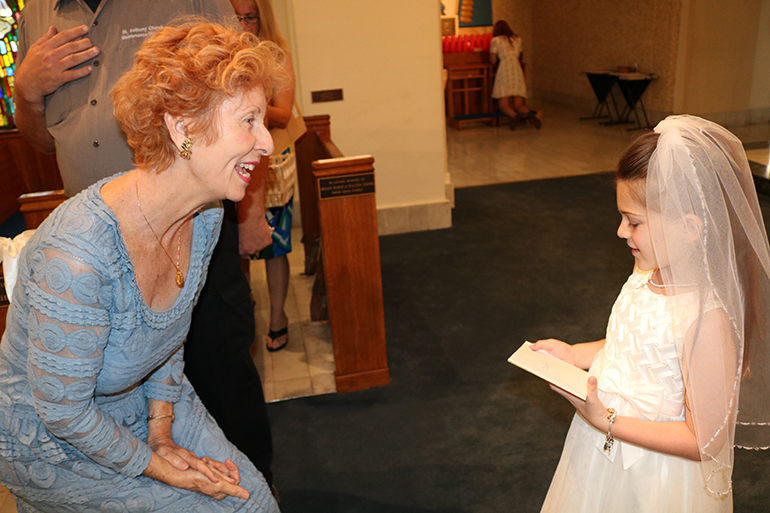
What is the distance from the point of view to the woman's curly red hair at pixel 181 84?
4.79 ft

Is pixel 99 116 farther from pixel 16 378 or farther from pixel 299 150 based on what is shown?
pixel 299 150

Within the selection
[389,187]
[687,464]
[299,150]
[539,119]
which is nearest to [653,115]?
[539,119]

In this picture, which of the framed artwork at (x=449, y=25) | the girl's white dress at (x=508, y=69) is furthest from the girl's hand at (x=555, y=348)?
the framed artwork at (x=449, y=25)

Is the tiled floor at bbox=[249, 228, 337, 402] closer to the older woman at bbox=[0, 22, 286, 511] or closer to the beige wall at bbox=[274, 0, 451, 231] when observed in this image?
the beige wall at bbox=[274, 0, 451, 231]

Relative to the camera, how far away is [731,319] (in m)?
1.46

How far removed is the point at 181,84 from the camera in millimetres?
1455

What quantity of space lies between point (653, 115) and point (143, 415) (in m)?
10.5

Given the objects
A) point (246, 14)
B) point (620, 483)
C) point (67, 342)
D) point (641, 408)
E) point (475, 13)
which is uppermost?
point (475, 13)

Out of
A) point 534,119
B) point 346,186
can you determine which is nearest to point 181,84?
point 346,186

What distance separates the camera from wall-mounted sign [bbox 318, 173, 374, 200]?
3176mm

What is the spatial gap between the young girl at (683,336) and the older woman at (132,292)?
95 centimetres

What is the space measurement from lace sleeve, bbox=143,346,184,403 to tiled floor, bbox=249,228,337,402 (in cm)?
165

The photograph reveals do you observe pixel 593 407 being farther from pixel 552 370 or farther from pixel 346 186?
pixel 346 186

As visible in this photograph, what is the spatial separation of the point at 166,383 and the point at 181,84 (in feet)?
2.83
